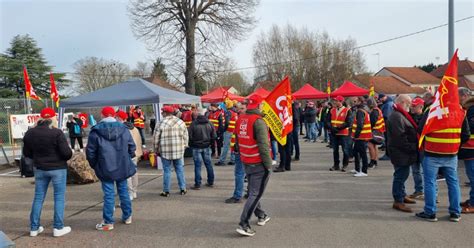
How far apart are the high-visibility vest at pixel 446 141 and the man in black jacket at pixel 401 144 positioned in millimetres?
520

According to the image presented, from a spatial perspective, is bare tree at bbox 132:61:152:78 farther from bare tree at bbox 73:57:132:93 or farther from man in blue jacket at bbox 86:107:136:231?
man in blue jacket at bbox 86:107:136:231

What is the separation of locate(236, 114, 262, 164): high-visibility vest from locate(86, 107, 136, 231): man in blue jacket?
1793mm

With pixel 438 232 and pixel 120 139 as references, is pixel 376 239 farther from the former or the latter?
pixel 120 139

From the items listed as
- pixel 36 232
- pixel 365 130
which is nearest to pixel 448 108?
pixel 365 130

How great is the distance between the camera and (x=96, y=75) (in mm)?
49906

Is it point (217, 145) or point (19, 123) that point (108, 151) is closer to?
point (217, 145)

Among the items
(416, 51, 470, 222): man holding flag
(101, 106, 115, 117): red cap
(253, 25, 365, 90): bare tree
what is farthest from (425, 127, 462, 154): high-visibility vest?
(253, 25, 365, 90): bare tree

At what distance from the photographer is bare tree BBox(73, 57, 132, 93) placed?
4956 centimetres

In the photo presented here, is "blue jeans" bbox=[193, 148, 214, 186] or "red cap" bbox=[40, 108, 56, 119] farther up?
"red cap" bbox=[40, 108, 56, 119]

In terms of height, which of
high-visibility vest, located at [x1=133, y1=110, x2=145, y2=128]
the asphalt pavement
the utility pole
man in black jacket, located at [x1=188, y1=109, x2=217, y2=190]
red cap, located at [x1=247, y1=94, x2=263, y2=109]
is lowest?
the asphalt pavement

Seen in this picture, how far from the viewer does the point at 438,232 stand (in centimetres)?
462

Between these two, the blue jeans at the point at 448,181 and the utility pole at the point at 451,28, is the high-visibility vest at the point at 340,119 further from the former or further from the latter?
the utility pole at the point at 451,28

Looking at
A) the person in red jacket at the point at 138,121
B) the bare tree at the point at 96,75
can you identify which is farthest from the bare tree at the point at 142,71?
the person in red jacket at the point at 138,121

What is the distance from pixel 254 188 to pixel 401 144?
255 centimetres
